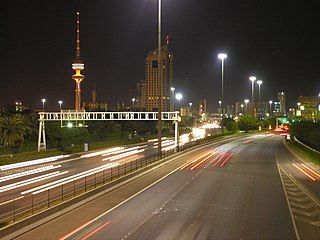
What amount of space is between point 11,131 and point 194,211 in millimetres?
47103

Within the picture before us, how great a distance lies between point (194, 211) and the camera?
20797 mm

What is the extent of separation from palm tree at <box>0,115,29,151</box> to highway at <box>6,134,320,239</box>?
1320 inches

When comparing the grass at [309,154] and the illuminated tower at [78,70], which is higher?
the illuminated tower at [78,70]

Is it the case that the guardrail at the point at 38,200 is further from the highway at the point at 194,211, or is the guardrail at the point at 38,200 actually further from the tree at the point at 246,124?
Answer: the tree at the point at 246,124

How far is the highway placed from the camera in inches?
657

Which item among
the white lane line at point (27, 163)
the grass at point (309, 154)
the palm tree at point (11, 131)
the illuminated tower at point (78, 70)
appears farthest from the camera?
the illuminated tower at point (78, 70)

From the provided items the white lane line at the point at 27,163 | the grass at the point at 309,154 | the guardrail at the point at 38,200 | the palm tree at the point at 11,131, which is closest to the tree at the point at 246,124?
the grass at the point at 309,154

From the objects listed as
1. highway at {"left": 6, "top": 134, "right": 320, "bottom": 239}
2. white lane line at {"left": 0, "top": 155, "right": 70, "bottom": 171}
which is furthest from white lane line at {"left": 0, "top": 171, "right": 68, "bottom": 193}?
white lane line at {"left": 0, "top": 155, "right": 70, "bottom": 171}

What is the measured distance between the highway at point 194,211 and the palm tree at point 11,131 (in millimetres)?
33523

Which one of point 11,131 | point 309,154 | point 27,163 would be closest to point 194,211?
point 27,163

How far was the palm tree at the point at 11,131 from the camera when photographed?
61.7 metres

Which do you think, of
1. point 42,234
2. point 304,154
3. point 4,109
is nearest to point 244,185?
point 42,234

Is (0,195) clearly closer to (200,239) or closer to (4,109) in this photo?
(200,239)

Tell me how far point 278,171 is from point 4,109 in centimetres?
6331
